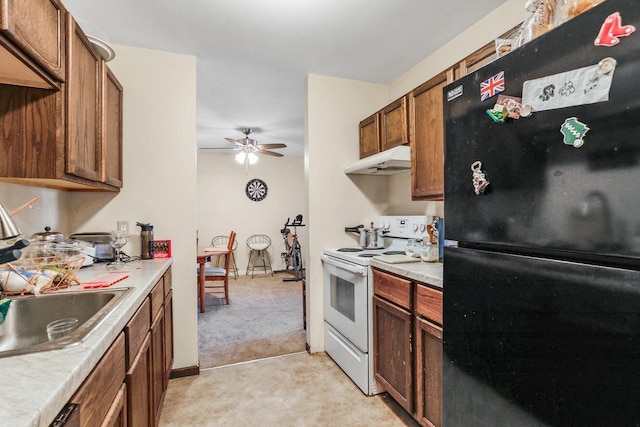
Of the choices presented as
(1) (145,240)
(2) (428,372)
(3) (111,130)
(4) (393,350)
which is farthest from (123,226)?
(2) (428,372)

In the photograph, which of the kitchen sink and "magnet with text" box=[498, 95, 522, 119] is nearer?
"magnet with text" box=[498, 95, 522, 119]

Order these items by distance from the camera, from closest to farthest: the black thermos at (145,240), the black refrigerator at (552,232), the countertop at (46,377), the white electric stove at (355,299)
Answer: the countertop at (46,377)
the black refrigerator at (552,232)
the white electric stove at (355,299)
the black thermos at (145,240)

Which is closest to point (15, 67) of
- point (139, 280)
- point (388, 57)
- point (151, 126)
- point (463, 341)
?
point (139, 280)

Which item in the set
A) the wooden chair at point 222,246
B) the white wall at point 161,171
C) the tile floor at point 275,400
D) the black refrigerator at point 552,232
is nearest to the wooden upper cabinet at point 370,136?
the white wall at point 161,171

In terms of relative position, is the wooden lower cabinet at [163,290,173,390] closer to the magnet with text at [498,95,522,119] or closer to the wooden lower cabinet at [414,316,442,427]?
the wooden lower cabinet at [414,316,442,427]

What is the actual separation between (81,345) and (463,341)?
42.0 inches

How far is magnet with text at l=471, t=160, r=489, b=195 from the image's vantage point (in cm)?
92

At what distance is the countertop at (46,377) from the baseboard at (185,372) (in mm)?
1641

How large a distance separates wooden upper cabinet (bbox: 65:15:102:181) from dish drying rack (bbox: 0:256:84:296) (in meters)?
0.42

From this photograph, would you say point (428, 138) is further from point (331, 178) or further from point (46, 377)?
point (46, 377)

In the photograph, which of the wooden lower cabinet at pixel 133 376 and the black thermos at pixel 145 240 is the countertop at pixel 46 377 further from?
the black thermos at pixel 145 240

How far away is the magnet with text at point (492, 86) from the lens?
88 cm

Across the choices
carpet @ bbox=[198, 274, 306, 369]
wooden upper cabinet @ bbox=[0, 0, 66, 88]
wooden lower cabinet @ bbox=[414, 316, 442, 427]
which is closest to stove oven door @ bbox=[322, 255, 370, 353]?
wooden lower cabinet @ bbox=[414, 316, 442, 427]

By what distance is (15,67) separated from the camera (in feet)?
3.65
